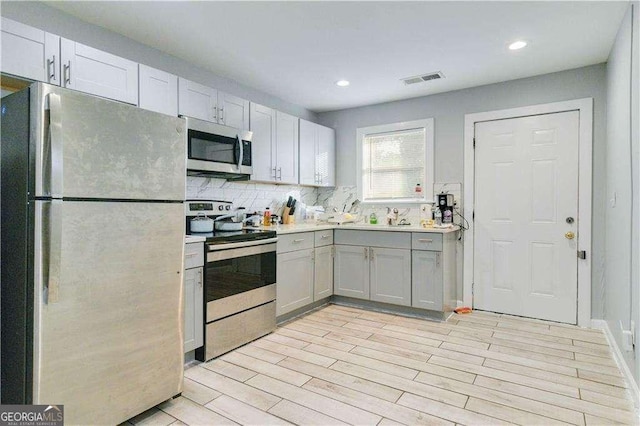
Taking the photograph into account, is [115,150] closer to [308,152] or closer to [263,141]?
[263,141]

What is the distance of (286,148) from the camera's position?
396cm

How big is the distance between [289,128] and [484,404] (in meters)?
3.16

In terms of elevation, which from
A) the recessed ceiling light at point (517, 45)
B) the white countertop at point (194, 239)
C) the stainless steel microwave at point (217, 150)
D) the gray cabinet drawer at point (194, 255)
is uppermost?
the recessed ceiling light at point (517, 45)

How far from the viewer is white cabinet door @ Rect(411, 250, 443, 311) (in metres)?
3.44

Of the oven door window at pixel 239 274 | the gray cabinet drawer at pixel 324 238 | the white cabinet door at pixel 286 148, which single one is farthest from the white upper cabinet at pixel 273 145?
the oven door window at pixel 239 274

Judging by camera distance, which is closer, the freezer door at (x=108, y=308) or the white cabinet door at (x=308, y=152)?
the freezer door at (x=108, y=308)

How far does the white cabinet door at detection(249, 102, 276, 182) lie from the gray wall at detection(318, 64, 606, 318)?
4.22 feet

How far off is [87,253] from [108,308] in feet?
0.96

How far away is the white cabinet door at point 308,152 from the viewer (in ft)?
13.8

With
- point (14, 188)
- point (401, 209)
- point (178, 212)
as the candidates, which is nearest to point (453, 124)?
point (401, 209)

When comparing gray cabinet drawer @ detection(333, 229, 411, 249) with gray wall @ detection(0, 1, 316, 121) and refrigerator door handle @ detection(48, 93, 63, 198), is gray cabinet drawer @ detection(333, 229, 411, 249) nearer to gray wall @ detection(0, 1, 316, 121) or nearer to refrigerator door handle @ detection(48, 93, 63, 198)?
gray wall @ detection(0, 1, 316, 121)

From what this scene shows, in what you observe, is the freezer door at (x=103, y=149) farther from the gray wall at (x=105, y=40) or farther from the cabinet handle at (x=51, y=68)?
the gray wall at (x=105, y=40)

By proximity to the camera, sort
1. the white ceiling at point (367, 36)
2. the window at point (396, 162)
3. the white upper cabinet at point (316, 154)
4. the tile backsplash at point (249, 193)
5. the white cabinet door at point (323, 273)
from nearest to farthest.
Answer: the white ceiling at point (367, 36), the tile backsplash at point (249, 193), the white cabinet door at point (323, 273), the window at point (396, 162), the white upper cabinet at point (316, 154)

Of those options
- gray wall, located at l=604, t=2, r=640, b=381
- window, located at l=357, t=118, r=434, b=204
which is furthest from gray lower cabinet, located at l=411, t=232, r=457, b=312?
gray wall, located at l=604, t=2, r=640, b=381
